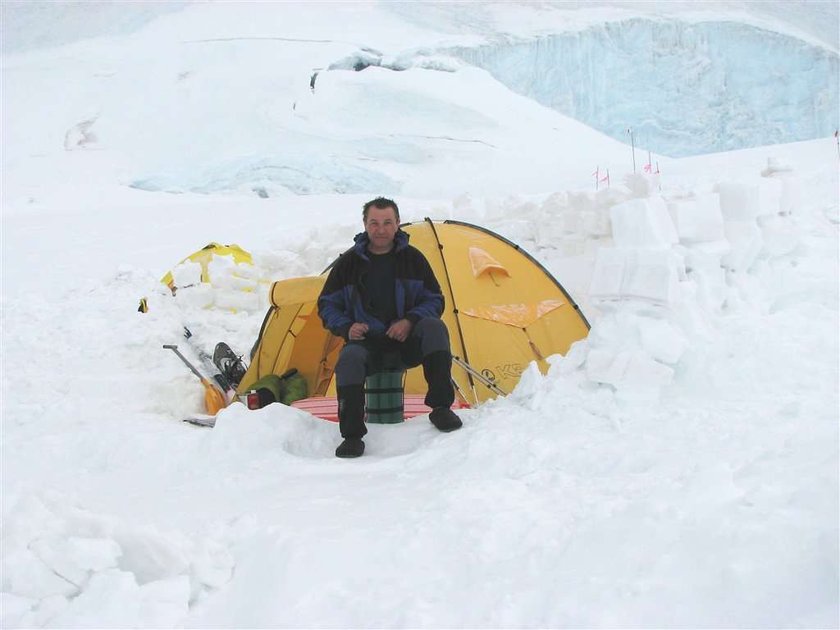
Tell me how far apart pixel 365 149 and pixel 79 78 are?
29.9 ft

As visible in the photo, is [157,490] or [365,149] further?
[365,149]

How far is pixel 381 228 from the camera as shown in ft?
10.8

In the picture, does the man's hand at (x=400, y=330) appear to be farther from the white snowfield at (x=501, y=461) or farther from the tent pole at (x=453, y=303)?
the tent pole at (x=453, y=303)

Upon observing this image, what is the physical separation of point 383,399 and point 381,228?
79 centimetres

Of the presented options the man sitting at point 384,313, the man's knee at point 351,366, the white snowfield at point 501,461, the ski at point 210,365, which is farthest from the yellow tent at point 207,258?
the man's knee at point 351,366

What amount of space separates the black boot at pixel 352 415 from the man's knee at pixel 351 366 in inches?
1.2

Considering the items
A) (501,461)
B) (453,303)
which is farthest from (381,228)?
(453,303)

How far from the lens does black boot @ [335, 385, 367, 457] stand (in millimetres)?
3014

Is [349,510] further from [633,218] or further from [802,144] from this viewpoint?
[802,144]

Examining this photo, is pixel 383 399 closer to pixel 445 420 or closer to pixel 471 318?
pixel 445 420

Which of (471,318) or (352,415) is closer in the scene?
(352,415)

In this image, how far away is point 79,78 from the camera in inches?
810

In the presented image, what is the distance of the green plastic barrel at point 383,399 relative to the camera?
3420mm

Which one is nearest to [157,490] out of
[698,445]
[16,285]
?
[698,445]
